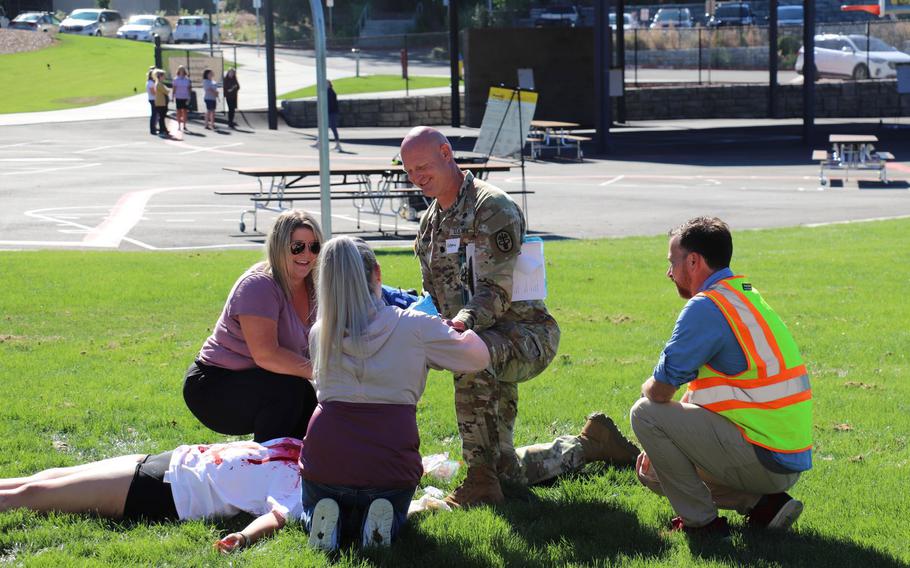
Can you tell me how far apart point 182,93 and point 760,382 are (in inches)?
1273

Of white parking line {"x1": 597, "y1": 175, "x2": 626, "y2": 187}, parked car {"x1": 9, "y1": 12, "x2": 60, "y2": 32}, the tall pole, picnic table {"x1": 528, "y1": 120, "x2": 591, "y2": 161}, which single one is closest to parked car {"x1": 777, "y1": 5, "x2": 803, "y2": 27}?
picnic table {"x1": 528, "y1": 120, "x2": 591, "y2": 161}

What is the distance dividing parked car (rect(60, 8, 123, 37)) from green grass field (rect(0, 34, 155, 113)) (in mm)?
4726

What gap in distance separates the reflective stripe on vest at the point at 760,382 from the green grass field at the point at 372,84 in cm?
4109

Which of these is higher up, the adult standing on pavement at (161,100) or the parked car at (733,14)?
the parked car at (733,14)

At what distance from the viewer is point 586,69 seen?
1479 inches

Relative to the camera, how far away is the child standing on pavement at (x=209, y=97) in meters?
34.9

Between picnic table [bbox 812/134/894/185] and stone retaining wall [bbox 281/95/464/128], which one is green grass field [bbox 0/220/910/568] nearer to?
picnic table [bbox 812/134/894/185]

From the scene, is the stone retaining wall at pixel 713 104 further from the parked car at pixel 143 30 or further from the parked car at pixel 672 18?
the parked car at pixel 143 30

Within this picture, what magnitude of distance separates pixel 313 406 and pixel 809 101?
1178 inches

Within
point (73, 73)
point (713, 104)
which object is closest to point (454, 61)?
point (713, 104)

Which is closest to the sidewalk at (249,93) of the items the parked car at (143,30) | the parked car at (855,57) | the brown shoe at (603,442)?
the parked car at (143,30)

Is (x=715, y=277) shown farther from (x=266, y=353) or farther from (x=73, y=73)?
(x=73, y=73)

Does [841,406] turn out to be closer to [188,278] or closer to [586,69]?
[188,278]

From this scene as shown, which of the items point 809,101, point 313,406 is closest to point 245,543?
point 313,406
